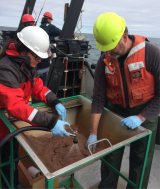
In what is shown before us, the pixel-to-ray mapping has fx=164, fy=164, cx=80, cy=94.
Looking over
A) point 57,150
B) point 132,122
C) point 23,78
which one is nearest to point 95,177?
point 57,150

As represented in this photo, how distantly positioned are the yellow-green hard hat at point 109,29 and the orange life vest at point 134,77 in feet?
0.65

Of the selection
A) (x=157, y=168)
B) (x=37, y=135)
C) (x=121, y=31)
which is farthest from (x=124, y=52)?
(x=157, y=168)

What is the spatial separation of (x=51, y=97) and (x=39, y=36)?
65 cm

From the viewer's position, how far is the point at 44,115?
1332 mm

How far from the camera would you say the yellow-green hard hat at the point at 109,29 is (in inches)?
52.0

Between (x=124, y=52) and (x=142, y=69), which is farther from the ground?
(x=124, y=52)

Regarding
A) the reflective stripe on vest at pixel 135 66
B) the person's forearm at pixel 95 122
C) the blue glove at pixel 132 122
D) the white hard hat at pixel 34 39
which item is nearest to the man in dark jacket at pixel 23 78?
the white hard hat at pixel 34 39

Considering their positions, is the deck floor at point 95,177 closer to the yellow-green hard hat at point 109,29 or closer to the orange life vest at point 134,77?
the orange life vest at point 134,77

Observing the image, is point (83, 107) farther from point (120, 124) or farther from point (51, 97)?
point (120, 124)

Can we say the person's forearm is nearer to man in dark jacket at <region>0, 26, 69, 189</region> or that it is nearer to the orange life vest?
the orange life vest

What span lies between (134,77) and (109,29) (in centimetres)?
48

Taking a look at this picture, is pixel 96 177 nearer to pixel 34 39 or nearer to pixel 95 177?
pixel 95 177

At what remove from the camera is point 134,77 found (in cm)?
149

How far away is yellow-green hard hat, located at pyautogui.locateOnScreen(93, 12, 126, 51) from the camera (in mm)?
1321
